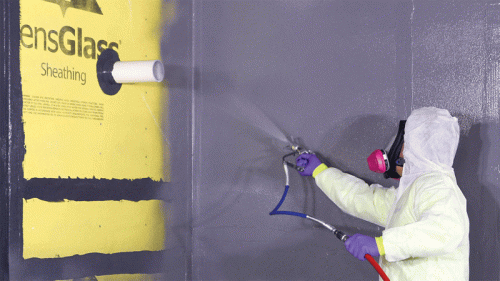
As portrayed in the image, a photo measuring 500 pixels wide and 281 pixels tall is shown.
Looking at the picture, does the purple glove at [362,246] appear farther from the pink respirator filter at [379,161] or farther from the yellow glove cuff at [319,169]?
the yellow glove cuff at [319,169]

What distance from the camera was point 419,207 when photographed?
177 cm

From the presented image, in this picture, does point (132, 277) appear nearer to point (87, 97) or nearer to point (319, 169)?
point (87, 97)

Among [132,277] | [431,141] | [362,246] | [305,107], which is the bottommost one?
[132,277]

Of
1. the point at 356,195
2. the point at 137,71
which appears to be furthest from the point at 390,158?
the point at 137,71

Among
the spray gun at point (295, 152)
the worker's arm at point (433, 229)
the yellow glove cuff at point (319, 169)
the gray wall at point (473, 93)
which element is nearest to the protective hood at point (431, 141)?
the worker's arm at point (433, 229)

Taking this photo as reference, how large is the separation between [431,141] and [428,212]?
29cm

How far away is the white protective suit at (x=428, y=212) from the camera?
1.67 m

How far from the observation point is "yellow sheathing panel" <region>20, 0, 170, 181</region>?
1.79 metres

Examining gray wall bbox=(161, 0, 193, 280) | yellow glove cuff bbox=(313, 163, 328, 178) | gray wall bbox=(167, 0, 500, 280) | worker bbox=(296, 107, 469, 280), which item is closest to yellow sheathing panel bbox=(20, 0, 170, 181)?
gray wall bbox=(161, 0, 193, 280)

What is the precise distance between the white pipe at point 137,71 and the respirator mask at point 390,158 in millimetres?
977

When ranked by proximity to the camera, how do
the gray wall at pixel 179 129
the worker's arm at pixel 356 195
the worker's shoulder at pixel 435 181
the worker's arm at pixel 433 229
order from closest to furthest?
the worker's arm at pixel 433 229
the worker's shoulder at pixel 435 181
the worker's arm at pixel 356 195
the gray wall at pixel 179 129

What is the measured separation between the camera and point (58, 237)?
74.1 inches

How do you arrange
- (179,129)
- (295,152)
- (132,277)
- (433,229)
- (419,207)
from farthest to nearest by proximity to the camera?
(179,129) < (295,152) < (132,277) < (419,207) < (433,229)

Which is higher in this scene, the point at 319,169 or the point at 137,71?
the point at 137,71
